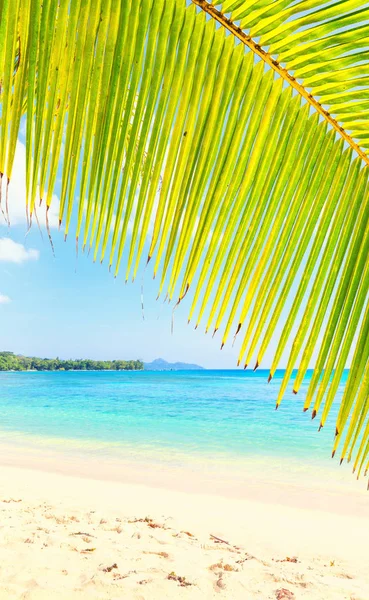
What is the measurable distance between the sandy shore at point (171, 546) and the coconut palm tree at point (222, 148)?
311cm

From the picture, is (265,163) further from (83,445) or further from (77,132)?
(83,445)

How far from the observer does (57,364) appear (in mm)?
93438

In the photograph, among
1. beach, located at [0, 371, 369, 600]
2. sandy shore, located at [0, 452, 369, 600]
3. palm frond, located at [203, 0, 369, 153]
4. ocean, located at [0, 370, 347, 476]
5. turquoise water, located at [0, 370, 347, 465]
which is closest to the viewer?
palm frond, located at [203, 0, 369, 153]

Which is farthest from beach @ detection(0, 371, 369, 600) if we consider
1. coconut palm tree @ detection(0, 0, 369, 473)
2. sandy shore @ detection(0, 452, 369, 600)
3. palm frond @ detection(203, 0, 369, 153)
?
palm frond @ detection(203, 0, 369, 153)

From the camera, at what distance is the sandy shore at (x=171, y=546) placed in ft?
10.9

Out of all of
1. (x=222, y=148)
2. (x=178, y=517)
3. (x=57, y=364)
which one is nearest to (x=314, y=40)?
(x=222, y=148)

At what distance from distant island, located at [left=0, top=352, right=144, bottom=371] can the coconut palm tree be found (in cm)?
8623

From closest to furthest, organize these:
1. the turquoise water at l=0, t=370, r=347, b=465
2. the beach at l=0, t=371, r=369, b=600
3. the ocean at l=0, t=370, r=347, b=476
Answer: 1. the beach at l=0, t=371, r=369, b=600
2. the ocean at l=0, t=370, r=347, b=476
3. the turquoise water at l=0, t=370, r=347, b=465

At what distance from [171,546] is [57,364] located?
93469 mm

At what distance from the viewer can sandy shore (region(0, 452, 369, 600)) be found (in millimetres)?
3324

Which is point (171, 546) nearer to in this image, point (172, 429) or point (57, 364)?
point (172, 429)

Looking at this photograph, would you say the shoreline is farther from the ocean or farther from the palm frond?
the palm frond

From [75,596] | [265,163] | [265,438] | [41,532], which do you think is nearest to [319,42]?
[265,163]

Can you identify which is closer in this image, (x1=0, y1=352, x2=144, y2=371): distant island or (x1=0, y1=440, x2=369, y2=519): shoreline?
(x1=0, y1=440, x2=369, y2=519): shoreline
